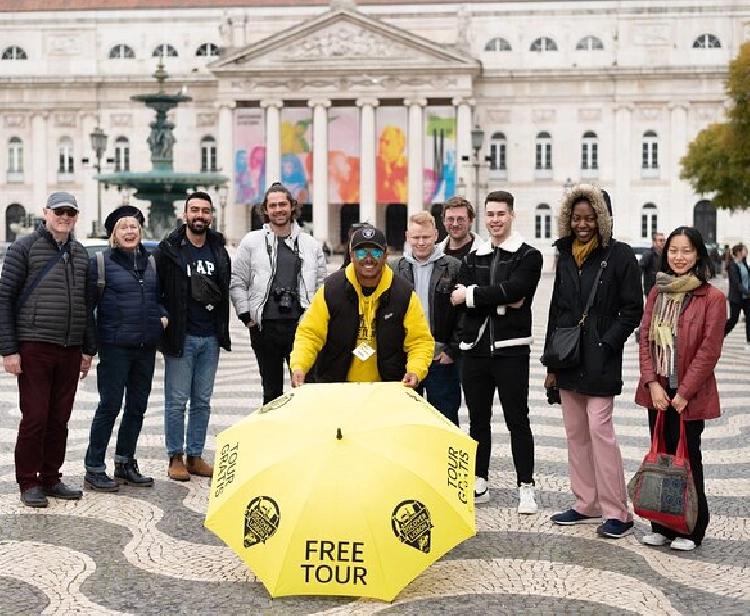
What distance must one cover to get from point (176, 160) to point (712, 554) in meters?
61.2

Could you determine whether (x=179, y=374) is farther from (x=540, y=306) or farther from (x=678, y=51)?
(x=678, y=51)

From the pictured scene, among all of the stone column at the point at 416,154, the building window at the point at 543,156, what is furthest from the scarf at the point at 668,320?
the building window at the point at 543,156

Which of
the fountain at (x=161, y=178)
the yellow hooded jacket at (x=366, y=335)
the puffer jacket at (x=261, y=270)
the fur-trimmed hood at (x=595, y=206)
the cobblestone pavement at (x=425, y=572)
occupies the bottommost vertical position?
the cobblestone pavement at (x=425, y=572)

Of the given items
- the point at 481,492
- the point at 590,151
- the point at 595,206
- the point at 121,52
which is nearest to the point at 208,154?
the point at 121,52

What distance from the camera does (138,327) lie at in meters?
9.15

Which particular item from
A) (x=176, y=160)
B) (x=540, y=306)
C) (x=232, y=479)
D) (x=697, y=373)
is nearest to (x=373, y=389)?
(x=232, y=479)

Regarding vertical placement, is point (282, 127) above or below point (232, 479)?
above

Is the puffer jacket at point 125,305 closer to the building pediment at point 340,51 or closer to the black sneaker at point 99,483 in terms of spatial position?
the black sneaker at point 99,483

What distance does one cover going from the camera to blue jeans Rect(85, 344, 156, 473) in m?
9.10

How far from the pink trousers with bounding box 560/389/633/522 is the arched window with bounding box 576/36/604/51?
6087cm

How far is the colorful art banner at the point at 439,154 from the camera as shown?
2379 inches

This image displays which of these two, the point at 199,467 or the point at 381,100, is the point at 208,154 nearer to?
the point at 381,100

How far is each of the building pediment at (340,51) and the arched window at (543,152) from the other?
17.3 ft

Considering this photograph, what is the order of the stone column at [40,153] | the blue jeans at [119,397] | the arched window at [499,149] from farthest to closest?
the stone column at [40,153]
the arched window at [499,149]
the blue jeans at [119,397]
